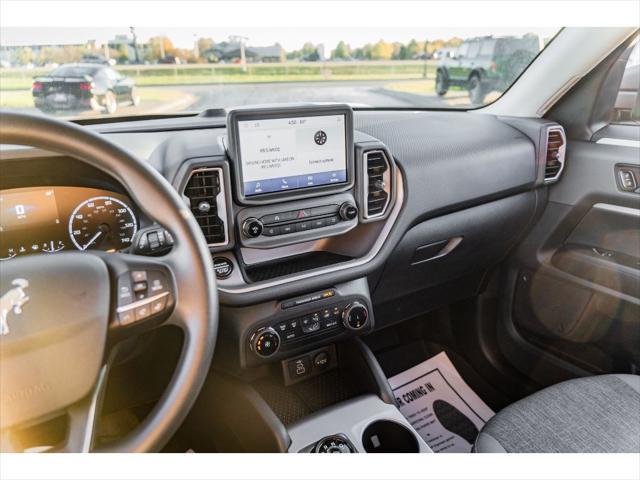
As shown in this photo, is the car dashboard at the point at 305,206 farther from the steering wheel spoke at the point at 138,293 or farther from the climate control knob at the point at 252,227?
the steering wheel spoke at the point at 138,293

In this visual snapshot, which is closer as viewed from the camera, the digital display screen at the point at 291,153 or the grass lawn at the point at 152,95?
the grass lawn at the point at 152,95

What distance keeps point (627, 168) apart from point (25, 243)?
1821mm

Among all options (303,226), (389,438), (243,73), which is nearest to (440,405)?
(389,438)

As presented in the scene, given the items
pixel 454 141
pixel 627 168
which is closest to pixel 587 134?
pixel 627 168

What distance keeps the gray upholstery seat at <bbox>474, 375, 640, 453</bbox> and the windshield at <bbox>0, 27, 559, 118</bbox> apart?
3.26 ft

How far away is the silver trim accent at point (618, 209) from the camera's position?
185 cm

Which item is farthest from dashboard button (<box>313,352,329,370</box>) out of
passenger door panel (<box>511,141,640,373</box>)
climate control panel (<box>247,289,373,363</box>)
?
passenger door panel (<box>511,141,640,373</box>)

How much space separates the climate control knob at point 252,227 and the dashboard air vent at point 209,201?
56 millimetres

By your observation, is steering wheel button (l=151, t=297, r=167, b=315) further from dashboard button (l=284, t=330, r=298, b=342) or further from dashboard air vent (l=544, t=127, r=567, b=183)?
dashboard air vent (l=544, t=127, r=567, b=183)

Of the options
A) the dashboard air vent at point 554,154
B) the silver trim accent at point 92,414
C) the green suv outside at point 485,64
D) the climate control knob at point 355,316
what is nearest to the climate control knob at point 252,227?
the climate control knob at point 355,316

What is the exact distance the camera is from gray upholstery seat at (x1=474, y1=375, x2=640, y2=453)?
1370mm

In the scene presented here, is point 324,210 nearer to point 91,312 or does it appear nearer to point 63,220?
point 63,220

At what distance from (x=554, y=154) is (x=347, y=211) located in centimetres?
94

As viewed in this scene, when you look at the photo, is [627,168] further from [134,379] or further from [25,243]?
[25,243]
